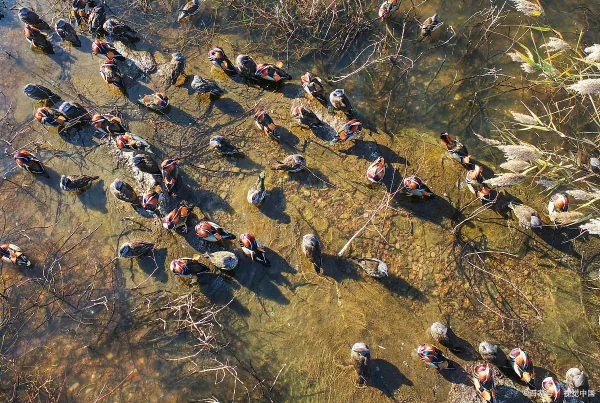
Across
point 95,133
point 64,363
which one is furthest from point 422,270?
point 95,133

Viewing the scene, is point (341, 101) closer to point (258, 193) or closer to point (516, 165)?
point (258, 193)

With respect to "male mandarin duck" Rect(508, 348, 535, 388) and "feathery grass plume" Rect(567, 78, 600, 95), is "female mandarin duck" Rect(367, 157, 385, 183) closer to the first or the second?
"feathery grass plume" Rect(567, 78, 600, 95)

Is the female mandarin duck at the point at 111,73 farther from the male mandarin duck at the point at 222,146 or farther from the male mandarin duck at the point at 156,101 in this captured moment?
the male mandarin duck at the point at 222,146

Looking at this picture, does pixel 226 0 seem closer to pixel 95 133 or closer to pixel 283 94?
pixel 283 94

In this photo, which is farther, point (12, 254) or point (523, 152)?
point (12, 254)

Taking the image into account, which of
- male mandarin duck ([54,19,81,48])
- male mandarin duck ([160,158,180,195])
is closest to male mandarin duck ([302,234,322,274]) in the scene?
male mandarin duck ([160,158,180,195])

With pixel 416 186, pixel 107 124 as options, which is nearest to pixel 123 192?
pixel 107 124

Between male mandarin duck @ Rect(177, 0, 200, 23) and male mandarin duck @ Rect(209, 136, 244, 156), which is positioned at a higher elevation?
male mandarin duck @ Rect(177, 0, 200, 23)
